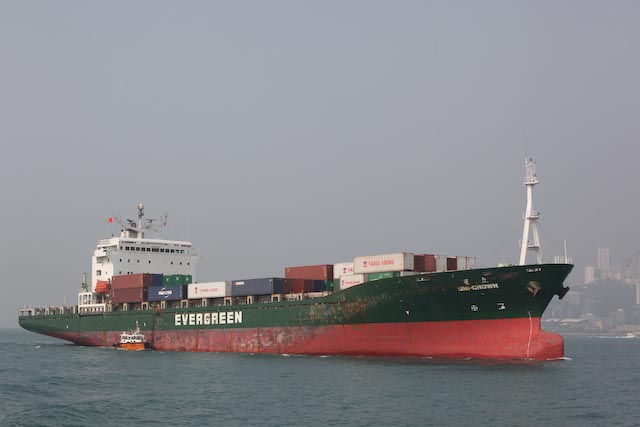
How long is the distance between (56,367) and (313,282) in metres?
17.3

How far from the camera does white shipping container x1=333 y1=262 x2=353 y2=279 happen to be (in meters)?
47.3

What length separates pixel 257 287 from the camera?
161 ft

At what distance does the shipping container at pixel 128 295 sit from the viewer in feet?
184

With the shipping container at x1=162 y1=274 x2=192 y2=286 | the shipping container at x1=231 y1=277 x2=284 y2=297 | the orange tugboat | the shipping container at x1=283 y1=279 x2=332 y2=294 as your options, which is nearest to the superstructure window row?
the shipping container at x1=162 y1=274 x2=192 y2=286

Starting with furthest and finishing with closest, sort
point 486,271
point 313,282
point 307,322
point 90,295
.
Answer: point 90,295 < point 313,282 < point 307,322 < point 486,271

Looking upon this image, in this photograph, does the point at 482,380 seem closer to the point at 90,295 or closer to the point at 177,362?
the point at 177,362

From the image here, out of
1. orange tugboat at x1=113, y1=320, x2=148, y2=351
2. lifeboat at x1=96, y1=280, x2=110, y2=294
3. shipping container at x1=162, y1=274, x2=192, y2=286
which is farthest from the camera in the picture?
lifeboat at x1=96, y1=280, x2=110, y2=294

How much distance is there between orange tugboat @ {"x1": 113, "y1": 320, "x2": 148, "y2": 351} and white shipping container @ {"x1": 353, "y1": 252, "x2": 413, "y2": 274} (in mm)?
20162

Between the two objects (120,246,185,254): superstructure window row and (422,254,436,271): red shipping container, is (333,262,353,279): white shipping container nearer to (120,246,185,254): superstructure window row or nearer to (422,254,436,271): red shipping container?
(422,254,436,271): red shipping container

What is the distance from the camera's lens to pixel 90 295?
6316cm

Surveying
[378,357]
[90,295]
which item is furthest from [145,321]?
[378,357]

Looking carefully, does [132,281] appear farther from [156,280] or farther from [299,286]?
[299,286]

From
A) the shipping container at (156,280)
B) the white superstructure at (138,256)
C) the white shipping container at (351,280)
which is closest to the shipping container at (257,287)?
the white shipping container at (351,280)

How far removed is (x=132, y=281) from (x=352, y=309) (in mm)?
22699
